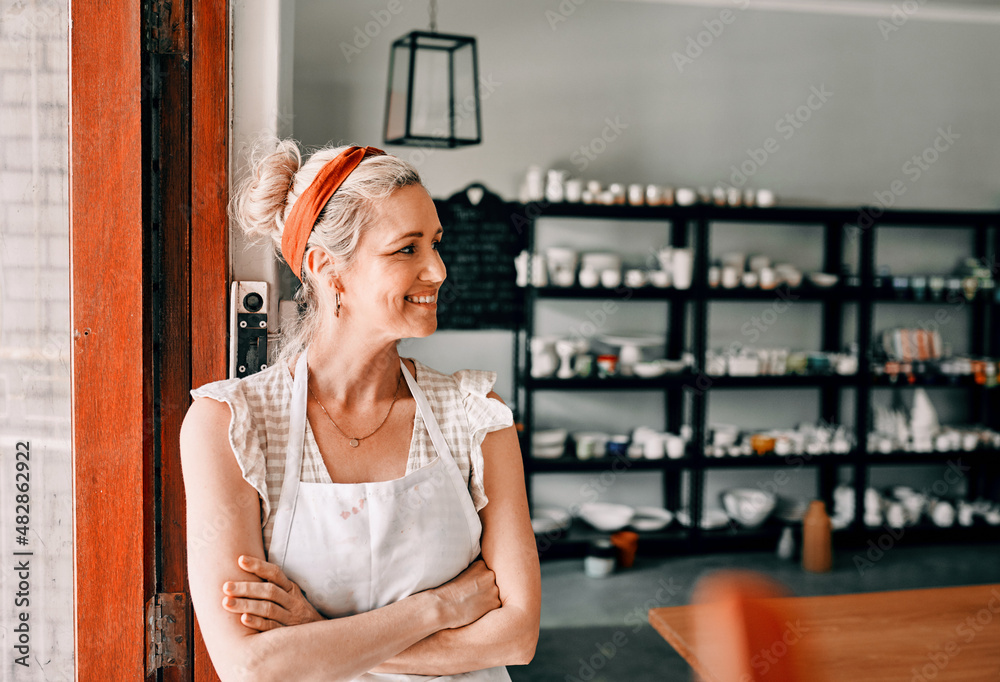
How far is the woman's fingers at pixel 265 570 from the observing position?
3.70ft

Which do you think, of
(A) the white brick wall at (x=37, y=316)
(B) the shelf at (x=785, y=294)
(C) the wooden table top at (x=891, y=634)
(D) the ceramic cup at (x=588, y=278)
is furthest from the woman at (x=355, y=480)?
(B) the shelf at (x=785, y=294)

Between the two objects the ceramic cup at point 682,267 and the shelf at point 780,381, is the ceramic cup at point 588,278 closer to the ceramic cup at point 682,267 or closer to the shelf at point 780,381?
the ceramic cup at point 682,267

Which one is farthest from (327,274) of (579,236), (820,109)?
(820,109)

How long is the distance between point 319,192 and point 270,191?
14 centimetres

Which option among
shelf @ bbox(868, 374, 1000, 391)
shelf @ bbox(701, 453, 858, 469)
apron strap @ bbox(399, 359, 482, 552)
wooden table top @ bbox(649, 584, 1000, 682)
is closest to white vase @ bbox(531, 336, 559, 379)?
shelf @ bbox(701, 453, 858, 469)

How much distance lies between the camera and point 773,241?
15.2 ft

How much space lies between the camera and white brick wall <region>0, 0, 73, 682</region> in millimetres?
1435

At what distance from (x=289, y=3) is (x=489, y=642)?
142cm

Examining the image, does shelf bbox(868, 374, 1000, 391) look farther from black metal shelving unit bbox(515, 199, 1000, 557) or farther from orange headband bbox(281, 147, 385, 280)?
orange headband bbox(281, 147, 385, 280)

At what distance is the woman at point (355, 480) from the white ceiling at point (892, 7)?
3890 mm

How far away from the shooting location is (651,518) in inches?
175

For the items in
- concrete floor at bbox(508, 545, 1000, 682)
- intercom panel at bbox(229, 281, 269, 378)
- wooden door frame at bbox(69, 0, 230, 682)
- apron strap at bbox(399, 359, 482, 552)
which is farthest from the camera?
concrete floor at bbox(508, 545, 1000, 682)

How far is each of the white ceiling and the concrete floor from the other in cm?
324

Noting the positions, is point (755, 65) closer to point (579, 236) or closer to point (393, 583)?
point (579, 236)
